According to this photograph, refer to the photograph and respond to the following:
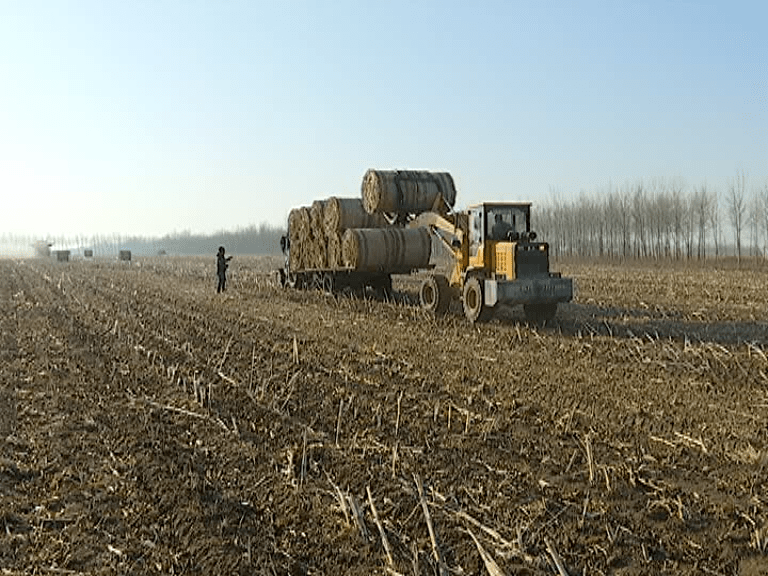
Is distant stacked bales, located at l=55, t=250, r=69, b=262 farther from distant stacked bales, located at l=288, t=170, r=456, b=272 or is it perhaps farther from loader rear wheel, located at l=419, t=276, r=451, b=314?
loader rear wheel, located at l=419, t=276, r=451, b=314

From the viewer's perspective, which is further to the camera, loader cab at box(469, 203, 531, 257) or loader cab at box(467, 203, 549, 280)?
loader cab at box(469, 203, 531, 257)

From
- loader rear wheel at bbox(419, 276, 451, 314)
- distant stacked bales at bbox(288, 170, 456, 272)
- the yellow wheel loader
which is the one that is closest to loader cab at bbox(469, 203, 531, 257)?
the yellow wheel loader

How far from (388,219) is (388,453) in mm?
14303

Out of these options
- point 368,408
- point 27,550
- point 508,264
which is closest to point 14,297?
point 508,264

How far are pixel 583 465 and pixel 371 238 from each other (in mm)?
13936

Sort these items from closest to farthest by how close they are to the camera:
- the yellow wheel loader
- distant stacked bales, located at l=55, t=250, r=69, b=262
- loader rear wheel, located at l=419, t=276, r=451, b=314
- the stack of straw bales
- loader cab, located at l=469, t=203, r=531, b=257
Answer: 1. the yellow wheel loader
2. loader cab, located at l=469, t=203, r=531, b=257
3. loader rear wheel, located at l=419, t=276, r=451, b=314
4. the stack of straw bales
5. distant stacked bales, located at l=55, t=250, r=69, b=262

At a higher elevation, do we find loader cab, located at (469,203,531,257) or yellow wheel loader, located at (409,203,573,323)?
loader cab, located at (469,203,531,257)

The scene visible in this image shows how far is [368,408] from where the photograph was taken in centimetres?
832

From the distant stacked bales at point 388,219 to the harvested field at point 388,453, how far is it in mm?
6226

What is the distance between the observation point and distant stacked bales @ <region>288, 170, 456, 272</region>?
19.7 m

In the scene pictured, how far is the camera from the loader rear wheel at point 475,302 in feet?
47.7

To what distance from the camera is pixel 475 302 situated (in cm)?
1470

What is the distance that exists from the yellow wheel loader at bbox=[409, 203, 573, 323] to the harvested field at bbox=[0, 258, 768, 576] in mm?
834

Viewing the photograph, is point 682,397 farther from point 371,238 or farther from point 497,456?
point 371,238
